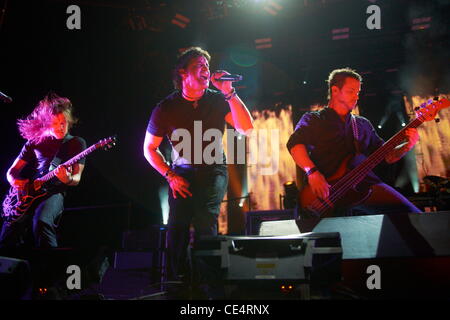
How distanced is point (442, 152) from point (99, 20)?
19.6ft

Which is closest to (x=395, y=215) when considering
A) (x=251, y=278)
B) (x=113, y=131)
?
(x=251, y=278)

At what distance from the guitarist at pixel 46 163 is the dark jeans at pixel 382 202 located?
304 centimetres

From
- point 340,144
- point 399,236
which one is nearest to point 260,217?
point 340,144

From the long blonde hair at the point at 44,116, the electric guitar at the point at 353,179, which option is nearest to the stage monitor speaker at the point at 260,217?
the electric guitar at the point at 353,179

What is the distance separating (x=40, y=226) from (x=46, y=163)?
0.88 metres

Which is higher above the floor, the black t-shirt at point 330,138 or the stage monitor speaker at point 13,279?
the black t-shirt at point 330,138

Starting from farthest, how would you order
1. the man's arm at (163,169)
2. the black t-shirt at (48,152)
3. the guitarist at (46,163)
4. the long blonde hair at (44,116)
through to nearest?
the long blonde hair at (44,116)
the black t-shirt at (48,152)
the guitarist at (46,163)
the man's arm at (163,169)

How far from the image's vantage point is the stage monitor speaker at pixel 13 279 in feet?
6.48

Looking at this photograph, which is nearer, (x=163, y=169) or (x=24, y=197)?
(x=163, y=169)

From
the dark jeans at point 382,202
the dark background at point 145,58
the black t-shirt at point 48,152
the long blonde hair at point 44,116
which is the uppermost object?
the dark background at point 145,58

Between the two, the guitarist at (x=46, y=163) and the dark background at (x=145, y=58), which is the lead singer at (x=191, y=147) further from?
the dark background at (x=145, y=58)

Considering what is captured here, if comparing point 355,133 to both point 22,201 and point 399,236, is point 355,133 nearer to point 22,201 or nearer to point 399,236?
point 399,236

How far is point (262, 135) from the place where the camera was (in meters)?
7.12

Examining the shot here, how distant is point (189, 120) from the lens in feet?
9.77
